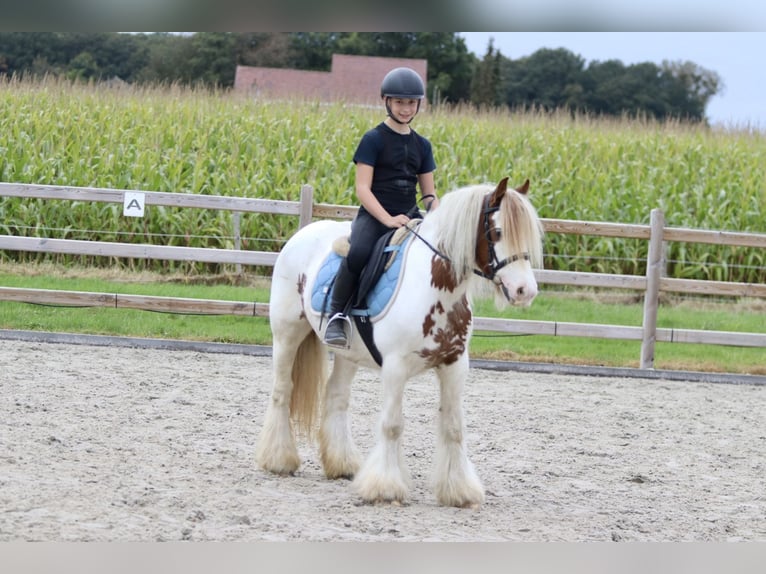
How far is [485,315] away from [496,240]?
7.15 metres

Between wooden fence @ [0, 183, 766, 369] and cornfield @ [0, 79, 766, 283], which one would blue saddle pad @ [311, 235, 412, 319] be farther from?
cornfield @ [0, 79, 766, 283]

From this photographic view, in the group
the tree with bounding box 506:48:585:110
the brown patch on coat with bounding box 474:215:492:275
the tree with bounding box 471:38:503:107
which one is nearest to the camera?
the brown patch on coat with bounding box 474:215:492:275

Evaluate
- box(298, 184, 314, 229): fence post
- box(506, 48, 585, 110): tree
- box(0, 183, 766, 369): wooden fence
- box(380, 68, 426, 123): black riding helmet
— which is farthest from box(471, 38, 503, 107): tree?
box(380, 68, 426, 123): black riding helmet

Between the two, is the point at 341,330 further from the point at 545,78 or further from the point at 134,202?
the point at 545,78

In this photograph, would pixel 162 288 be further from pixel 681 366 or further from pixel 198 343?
pixel 681 366

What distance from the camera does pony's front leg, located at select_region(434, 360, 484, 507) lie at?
521 cm

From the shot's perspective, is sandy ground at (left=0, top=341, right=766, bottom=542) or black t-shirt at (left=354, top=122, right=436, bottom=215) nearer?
sandy ground at (left=0, top=341, right=766, bottom=542)

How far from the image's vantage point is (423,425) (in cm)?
746

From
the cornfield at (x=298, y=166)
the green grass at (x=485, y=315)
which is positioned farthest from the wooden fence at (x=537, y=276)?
the cornfield at (x=298, y=166)

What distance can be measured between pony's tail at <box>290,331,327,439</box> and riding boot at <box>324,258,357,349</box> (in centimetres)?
60

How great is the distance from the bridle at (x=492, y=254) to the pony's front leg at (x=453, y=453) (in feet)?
1.85

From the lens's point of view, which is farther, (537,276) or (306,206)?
(306,206)

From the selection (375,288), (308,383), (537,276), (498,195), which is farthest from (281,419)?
(537,276)

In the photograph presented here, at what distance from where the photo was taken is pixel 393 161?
5.36 meters
